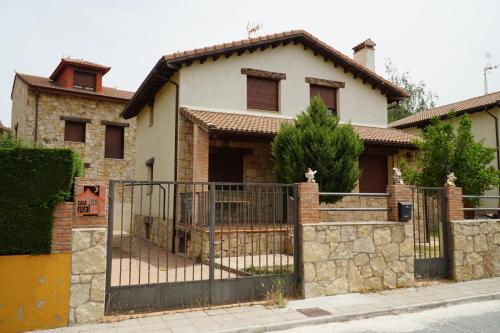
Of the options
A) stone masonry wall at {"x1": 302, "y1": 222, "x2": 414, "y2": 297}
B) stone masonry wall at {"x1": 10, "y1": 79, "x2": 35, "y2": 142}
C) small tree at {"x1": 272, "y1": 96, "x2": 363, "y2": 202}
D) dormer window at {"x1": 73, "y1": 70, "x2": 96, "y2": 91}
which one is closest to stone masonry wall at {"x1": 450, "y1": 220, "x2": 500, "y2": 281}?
stone masonry wall at {"x1": 302, "y1": 222, "x2": 414, "y2": 297}

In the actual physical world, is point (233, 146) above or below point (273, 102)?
below

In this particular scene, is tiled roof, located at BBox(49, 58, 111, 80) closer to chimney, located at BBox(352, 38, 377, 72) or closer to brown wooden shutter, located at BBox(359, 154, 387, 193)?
chimney, located at BBox(352, 38, 377, 72)

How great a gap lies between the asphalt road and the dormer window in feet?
64.0

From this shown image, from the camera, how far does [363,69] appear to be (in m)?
14.7

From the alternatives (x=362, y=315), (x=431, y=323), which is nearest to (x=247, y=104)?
(x=362, y=315)

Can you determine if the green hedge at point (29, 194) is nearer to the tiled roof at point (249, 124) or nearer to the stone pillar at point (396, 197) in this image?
the tiled roof at point (249, 124)

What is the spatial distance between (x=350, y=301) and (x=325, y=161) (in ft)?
14.1

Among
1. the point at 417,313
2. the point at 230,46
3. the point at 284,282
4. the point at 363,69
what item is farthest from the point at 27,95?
the point at 417,313

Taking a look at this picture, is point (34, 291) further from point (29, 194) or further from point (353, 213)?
point (353, 213)

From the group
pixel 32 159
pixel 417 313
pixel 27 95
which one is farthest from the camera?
pixel 27 95

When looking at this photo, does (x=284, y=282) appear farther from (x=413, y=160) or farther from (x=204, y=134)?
(x=413, y=160)

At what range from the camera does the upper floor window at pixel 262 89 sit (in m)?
13.3

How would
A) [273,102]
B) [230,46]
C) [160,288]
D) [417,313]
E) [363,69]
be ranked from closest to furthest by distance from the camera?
[160,288] < [417,313] < [230,46] < [273,102] < [363,69]

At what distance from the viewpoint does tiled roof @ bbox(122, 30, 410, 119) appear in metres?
11.9
